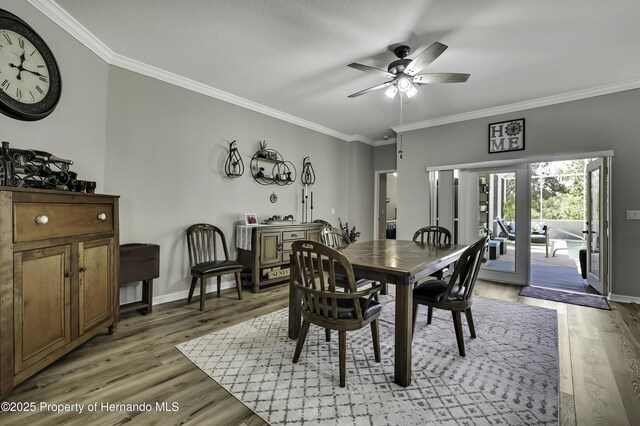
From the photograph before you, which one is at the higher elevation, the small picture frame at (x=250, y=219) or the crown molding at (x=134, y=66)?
the crown molding at (x=134, y=66)

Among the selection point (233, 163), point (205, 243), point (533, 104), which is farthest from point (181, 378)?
point (533, 104)

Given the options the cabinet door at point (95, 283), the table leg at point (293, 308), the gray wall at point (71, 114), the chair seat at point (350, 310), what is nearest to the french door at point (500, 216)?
the chair seat at point (350, 310)

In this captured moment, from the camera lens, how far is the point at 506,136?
4.44 meters

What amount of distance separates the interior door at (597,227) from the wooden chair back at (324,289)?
3.80 m

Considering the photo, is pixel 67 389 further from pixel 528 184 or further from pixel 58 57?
pixel 528 184

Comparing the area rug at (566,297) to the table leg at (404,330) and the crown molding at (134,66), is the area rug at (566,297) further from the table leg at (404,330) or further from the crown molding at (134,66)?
the crown molding at (134,66)

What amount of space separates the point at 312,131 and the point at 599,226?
14.9ft

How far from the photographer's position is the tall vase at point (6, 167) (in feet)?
5.66

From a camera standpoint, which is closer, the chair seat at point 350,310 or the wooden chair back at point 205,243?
the chair seat at point 350,310

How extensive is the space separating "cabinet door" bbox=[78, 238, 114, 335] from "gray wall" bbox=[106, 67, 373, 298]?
808 mm

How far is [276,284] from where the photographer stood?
423 centimetres

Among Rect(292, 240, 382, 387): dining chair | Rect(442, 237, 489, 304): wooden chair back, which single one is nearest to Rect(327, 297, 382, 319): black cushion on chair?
Rect(292, 240, 382, 387): dining chair

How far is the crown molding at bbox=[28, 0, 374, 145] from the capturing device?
7.58 feet

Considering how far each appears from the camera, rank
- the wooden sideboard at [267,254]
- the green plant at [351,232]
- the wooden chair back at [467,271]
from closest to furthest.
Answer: the wooden chair back at [467,271] < the wooden sideboard at [267,254] < the green plant at [351,232]
